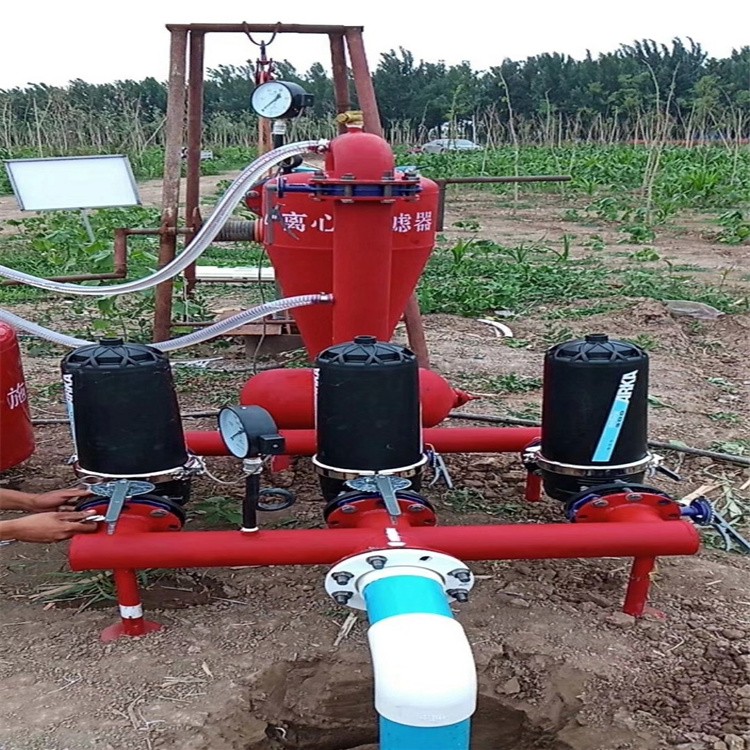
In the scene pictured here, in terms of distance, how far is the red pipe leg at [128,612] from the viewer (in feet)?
6.58

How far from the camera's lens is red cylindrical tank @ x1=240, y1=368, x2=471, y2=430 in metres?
2.75

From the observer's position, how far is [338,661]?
2059 millimetres

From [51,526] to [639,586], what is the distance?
4.73 feet

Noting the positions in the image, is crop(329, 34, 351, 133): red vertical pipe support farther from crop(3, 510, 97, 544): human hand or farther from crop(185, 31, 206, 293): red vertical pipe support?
crop(3, 510, 97, 544): human hand

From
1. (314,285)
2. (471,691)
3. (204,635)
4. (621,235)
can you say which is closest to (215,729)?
(204,635)

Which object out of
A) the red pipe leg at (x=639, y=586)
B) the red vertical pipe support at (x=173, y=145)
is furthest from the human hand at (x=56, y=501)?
the red vertical pipe support at (x=173, y=145)

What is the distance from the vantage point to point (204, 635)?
84.1 inches

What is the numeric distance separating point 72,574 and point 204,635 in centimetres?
55

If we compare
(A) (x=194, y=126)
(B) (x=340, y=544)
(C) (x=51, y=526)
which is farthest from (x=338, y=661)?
(A) (x=194, y=126)

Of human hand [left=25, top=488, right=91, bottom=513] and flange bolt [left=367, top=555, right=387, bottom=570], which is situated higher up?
flange bolt [left=367, top=555, right=387, bottom=570]

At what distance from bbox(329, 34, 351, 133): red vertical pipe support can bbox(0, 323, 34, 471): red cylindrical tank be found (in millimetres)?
1559

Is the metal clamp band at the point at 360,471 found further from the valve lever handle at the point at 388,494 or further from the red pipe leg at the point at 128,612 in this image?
the red pipe leg at the point at 128,612

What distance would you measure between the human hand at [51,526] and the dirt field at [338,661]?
0.97 feet

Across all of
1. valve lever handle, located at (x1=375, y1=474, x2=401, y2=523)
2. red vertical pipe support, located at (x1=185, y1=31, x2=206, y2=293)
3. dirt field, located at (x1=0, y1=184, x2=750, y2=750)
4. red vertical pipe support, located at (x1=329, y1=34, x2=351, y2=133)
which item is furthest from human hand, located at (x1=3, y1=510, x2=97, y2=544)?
red vertical pipe support, located at (x1=329, y1=34, x2=351, y2=133)
